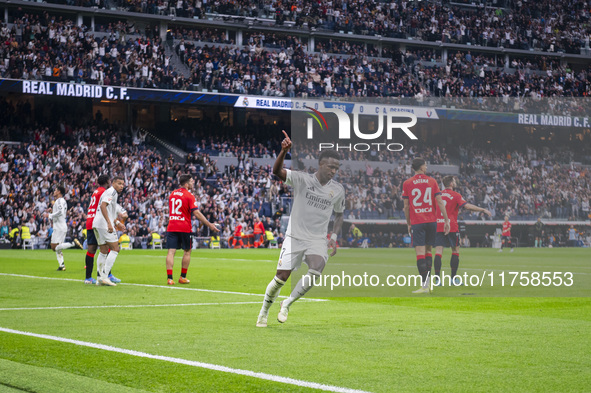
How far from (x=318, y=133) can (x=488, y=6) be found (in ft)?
160

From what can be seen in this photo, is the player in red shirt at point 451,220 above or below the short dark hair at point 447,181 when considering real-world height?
below

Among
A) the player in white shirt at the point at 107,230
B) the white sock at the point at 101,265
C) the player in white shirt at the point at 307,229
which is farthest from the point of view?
the white sock at the point at 101,265

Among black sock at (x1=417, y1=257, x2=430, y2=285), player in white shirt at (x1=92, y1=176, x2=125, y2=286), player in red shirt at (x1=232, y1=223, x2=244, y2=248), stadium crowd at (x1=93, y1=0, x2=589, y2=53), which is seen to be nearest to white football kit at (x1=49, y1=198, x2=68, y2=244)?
player in white shirt at (x1=92, y1=176, x2=125, y2=286)

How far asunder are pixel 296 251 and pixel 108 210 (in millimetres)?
7545

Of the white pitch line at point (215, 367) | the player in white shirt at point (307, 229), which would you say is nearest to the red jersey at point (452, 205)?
the player in white shirt at point (307, 229)

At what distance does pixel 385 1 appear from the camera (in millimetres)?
59812

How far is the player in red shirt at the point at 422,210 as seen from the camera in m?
14.5

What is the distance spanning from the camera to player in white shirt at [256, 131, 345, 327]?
373 inches

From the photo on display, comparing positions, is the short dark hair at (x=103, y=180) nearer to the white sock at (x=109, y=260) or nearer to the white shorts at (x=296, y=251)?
the white sock at (x=109, y=260)

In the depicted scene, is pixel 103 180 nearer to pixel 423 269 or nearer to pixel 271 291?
pixel 423 269

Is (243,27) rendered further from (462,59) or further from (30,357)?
(30,357)

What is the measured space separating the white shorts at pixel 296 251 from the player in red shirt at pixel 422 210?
5089mm

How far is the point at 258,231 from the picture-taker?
1651 inches

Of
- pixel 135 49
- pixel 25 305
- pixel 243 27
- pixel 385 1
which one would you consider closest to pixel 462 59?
pixel 385 1
